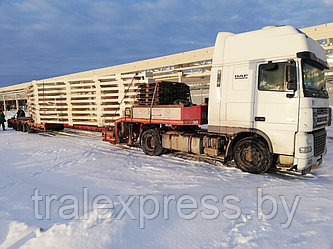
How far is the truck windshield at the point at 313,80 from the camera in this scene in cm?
509

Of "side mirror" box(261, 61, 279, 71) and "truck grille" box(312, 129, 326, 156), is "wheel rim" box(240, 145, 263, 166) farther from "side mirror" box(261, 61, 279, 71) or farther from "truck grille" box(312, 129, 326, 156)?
Answer: "side mirror" box(261, 61, 279, 71)

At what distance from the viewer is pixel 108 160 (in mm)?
7023

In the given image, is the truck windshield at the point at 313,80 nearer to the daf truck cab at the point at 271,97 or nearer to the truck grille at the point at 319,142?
the daf truck cab at the point at 271,97

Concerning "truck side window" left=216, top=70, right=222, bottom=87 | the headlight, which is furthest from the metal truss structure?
the headlight

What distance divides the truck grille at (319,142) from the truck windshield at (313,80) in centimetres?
89

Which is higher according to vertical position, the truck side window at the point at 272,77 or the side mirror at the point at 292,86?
the truck side window at the point at 272,77

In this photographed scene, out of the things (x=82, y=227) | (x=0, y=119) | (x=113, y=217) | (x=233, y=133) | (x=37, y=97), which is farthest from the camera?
(x=0, y=119)

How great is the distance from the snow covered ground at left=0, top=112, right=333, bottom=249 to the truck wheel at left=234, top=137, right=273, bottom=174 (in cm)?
24

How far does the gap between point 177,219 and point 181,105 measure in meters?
4.06

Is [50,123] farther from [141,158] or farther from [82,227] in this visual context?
[82,227]

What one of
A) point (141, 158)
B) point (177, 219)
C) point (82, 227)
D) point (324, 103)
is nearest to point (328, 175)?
point (324, 103)

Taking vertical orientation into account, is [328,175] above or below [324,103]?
below

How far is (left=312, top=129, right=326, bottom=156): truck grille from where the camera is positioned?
5329 millimetres

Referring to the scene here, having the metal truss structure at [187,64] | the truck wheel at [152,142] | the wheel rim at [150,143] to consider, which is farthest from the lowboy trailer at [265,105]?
the metal truss structure at [187,64]
